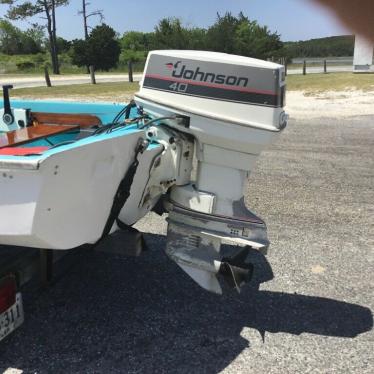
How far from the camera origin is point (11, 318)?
248cm

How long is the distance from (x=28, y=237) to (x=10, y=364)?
90 cm

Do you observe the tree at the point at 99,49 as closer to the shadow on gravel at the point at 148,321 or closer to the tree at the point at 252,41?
the tree at the point at 252,41

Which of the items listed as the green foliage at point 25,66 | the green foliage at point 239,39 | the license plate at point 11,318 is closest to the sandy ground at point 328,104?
the license plate at point 11,318

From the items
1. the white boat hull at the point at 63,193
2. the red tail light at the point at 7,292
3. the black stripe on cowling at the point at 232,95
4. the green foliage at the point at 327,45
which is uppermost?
the green foliage at the point at 327,45

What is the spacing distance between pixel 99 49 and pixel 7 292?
145 feet

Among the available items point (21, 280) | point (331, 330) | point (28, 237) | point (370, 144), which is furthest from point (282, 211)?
point (370, 144)

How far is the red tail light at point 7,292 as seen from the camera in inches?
94.8

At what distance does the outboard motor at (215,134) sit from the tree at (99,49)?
142ft

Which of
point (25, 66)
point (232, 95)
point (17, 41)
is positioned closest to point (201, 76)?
point (232, 95)

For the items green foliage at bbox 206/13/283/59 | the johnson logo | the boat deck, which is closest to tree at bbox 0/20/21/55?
green foliage at bbox 206/13/283/59

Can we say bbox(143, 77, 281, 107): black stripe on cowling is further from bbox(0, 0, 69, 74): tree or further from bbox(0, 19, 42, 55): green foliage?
bbox(0, 19, 42, 55): green foliage

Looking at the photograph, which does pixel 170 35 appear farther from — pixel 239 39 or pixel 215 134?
pixel 215 134

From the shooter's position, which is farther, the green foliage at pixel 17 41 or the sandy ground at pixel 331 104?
the green foliage at pixel 17 41

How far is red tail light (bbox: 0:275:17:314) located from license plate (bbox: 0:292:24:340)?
0.08ft
